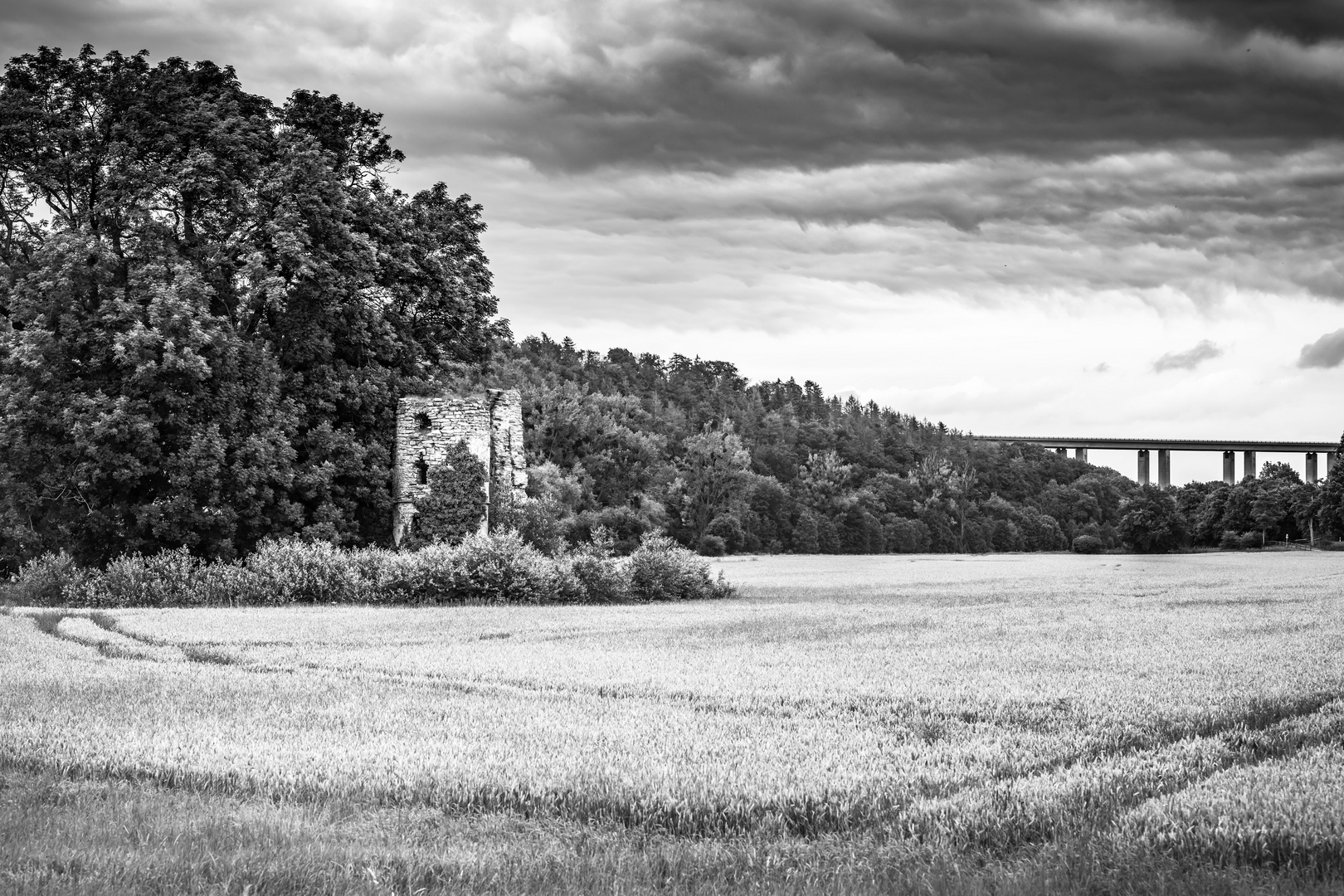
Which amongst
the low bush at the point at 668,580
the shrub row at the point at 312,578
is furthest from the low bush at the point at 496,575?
the low bush at the point at 668,580

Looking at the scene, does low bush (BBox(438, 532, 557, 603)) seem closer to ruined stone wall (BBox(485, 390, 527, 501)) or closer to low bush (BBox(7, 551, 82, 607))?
ruined stone wall (BBox(485, 390, 527, 501))

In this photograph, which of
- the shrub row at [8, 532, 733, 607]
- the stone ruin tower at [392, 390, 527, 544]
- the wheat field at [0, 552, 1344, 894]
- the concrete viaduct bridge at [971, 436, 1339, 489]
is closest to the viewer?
the wheat field at [0, 552, 1344, 894]

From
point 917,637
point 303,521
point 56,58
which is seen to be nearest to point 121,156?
point 56,58

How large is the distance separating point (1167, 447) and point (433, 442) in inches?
4623

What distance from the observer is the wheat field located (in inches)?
235

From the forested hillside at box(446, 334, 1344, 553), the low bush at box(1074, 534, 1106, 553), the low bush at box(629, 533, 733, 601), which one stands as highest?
the forested hillside at box(446, 334, 1344, 553)

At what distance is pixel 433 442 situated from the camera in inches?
1417

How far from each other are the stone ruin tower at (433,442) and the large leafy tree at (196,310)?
672 mm

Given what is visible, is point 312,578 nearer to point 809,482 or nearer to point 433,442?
point 433,442

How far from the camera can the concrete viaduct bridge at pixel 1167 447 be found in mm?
125250

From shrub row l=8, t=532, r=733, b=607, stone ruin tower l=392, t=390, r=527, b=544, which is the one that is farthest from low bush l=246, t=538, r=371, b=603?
stone ruin tower l=392, t=390, r=527, b=544

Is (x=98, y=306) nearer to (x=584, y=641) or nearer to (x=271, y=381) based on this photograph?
(x=271, y=381)

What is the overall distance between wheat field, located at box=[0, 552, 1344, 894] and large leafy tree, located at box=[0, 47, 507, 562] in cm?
1469

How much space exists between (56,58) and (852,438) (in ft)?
288
